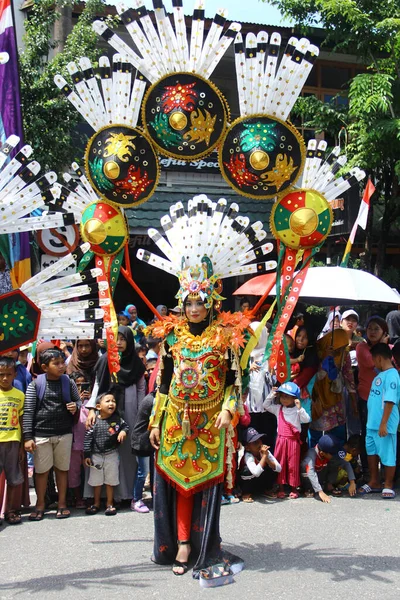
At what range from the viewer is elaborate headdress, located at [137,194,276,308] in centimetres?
419

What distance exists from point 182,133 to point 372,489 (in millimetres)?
3781

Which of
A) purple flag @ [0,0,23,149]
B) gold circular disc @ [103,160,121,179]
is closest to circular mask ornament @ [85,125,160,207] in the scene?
gold circular disc @ [103,160,121,179]

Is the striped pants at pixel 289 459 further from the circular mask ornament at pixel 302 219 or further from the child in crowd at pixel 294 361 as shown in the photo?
the circular mask ornament at pixel 302 219

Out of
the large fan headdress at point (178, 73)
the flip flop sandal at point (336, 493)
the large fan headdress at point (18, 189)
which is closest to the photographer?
the large fan headdress at point (18, 189)

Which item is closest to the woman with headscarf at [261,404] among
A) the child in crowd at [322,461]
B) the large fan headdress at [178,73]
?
the child in crowd at [322,461]

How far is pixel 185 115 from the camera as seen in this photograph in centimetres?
427

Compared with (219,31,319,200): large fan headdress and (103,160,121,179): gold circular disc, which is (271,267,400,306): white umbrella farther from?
(103,160,121,179): gold circular disc

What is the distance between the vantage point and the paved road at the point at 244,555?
12.7 feet

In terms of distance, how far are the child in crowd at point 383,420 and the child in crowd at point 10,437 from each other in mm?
3085

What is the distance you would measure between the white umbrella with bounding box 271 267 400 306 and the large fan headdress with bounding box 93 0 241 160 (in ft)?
6.83

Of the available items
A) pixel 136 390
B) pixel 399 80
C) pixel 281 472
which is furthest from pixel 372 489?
pixel 399 80

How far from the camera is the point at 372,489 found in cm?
616

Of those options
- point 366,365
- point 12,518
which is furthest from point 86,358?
point 366,365

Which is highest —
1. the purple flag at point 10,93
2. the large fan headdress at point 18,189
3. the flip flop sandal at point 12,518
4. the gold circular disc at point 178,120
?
the purple flag at point 10,93
